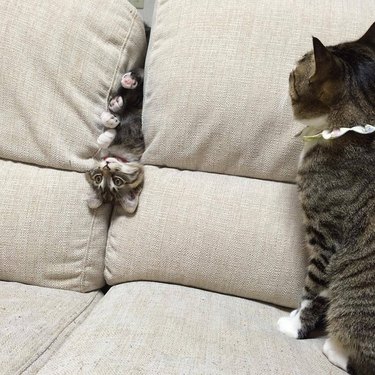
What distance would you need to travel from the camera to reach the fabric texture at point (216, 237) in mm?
1181

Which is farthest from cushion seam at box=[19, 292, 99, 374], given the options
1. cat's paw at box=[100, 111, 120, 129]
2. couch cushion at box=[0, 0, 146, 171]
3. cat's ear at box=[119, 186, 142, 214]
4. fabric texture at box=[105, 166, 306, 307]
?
cat's paw at box=[100, 111, 120, 129]

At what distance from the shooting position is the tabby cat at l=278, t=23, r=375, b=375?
0.95 metres

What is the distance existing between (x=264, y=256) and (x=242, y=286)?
104 mm

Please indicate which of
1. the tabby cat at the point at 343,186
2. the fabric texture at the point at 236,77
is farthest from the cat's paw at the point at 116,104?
the tabby cat at the point at 343,186

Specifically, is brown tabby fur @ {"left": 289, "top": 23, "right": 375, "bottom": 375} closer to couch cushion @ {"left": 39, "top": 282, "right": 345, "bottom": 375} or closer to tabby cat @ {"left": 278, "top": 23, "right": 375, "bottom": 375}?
tabby cat @ {"left": 278, "top": 23, "right": 375, "bottom": 375}

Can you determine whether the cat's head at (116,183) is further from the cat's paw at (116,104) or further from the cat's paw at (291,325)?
the cat's paw at (291,325)

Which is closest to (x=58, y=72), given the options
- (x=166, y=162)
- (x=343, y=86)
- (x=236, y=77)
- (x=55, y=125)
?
(x=55, y=125)

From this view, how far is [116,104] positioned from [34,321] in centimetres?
64

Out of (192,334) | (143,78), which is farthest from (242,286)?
(143,78)

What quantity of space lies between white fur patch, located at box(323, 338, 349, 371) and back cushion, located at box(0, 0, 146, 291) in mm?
664

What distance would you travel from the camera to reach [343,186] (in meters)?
0.99

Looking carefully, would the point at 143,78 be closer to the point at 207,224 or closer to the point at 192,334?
the point at 207,224

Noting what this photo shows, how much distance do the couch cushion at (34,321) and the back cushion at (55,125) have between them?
6 cm

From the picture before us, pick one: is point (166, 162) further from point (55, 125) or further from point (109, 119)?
point (55, 125)
